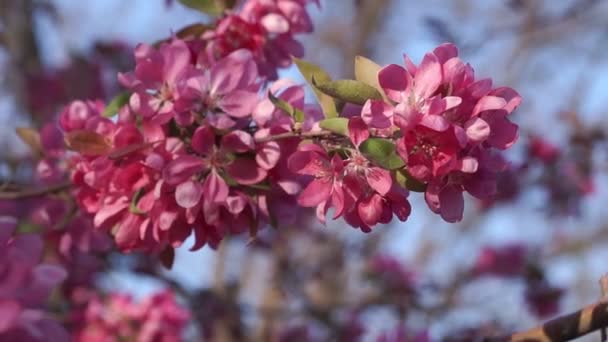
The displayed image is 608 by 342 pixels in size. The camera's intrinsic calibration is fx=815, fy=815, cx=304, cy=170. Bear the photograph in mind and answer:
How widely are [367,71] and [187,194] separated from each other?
0.33m

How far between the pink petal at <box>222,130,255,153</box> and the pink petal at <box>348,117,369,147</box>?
8.6 inches

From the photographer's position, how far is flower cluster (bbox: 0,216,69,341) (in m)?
0.84

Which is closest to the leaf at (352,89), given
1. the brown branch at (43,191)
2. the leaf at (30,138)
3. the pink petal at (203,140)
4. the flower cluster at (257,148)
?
the flower cluster at (257,148)

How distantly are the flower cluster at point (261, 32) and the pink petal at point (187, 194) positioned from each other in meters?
0.33

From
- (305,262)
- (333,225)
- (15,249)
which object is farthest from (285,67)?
(333,225)

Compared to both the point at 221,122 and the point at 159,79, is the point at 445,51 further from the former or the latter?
the point at 159,79

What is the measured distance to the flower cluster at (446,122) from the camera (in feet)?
3.40

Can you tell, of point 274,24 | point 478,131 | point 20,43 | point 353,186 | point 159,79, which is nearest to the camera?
point 478,131

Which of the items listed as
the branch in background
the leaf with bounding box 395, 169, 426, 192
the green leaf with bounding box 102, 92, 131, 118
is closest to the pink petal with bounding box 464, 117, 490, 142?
the leaf with bounding box 395, 169, 426, 192

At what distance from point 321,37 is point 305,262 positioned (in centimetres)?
322

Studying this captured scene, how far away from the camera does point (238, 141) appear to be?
1271 millimetres

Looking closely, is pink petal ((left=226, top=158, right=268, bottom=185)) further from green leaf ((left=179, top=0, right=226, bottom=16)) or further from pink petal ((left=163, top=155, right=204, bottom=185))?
green leaf ((left=179, top=0, right=226, bottom=16))

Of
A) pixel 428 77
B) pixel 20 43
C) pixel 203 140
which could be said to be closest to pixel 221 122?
pixel 203 140

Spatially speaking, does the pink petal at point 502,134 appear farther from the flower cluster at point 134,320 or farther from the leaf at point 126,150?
the flower cluster at point 134,320
